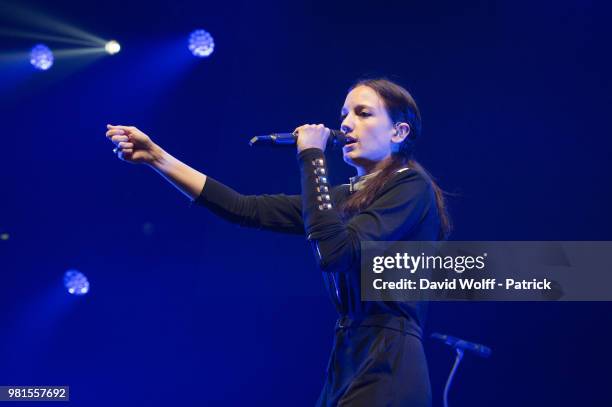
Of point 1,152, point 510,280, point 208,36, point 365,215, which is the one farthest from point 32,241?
point 365,215

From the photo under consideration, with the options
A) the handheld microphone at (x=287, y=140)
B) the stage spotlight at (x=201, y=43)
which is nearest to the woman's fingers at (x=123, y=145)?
the handheld microphone at (x=287, y=140)

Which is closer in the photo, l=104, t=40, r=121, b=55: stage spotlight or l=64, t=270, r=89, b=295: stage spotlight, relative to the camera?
l=64, t=270, r=89, b=295: stage spotlight

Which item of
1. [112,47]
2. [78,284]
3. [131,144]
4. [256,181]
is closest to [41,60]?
[112,47]

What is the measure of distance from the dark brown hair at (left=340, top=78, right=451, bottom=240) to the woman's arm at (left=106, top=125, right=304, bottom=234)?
0.23 meters

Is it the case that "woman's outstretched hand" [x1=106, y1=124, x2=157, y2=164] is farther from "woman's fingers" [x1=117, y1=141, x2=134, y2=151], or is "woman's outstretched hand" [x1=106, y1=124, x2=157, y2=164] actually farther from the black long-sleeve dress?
the black long-sleeve dress

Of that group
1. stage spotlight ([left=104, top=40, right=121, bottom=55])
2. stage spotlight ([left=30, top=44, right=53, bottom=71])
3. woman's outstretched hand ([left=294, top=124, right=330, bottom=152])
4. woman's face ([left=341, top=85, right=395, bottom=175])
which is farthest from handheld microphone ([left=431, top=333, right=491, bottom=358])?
stage spotlight ([left=30, top=44, right=53, bottom=71])

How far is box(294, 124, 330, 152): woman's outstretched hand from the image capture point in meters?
1.63

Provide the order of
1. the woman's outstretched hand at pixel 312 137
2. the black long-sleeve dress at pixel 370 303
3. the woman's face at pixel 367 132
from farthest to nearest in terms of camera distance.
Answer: the woman's face at pixel 367 132, the woman's outstretched hand at pixel 312 137, the black long-sleeve dress at pixel 370 303

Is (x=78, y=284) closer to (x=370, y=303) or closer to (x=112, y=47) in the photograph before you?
(x=112, y=47)

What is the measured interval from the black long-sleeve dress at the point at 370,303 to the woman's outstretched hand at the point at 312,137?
0.03 metres

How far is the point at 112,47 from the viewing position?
398 cm

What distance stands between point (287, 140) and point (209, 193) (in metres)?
0.25

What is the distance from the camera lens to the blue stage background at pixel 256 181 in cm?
366

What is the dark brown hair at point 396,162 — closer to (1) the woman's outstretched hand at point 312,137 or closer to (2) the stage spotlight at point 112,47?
(1) the woman's outstretched hand at point 312,137
